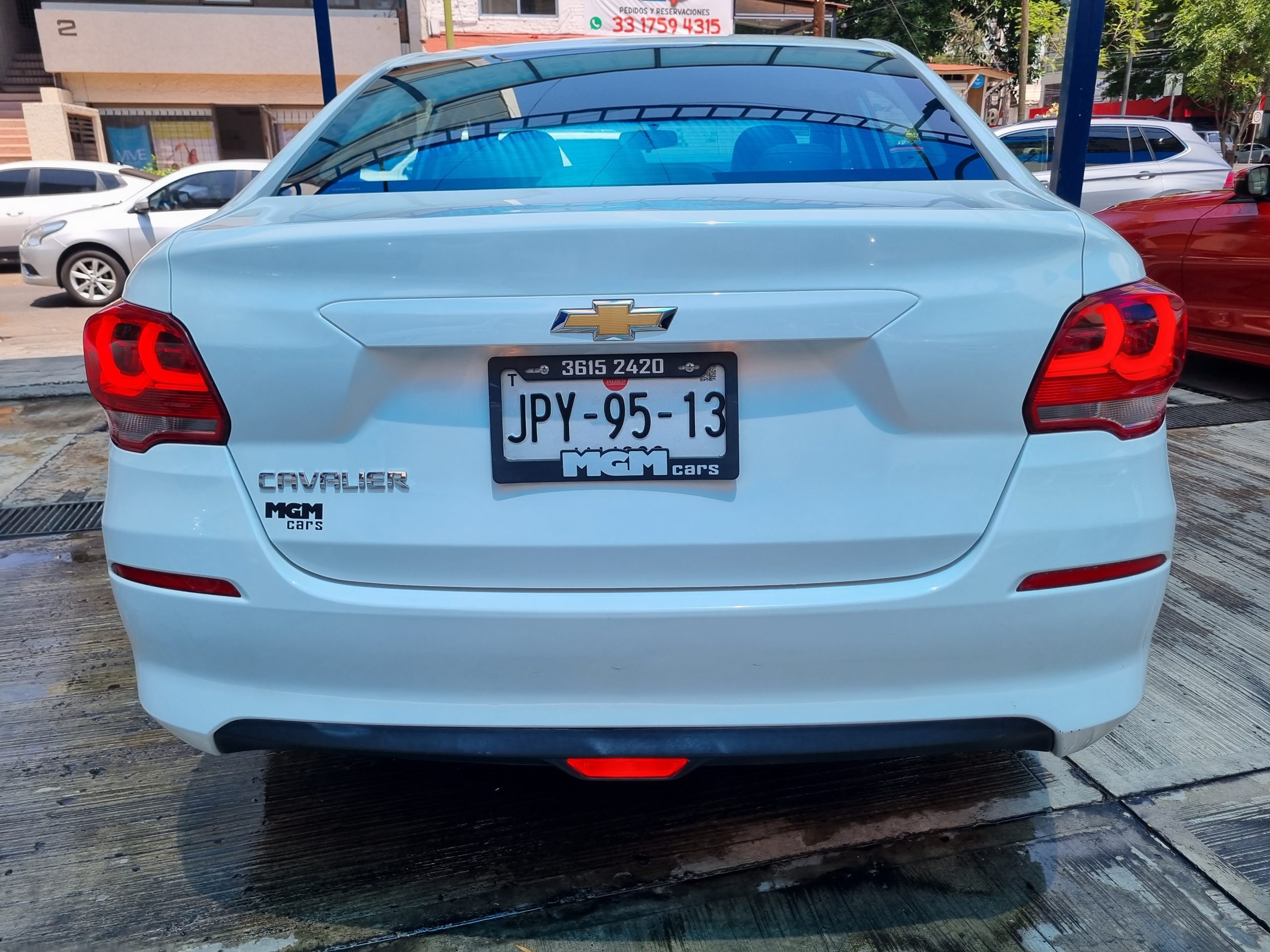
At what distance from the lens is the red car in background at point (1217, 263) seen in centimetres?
560

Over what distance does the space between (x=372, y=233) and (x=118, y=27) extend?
2454 cm

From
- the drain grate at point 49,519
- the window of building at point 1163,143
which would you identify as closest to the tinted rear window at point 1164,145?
the window of building at point 1163,143

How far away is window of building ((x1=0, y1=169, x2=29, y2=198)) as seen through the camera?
44.7 feet

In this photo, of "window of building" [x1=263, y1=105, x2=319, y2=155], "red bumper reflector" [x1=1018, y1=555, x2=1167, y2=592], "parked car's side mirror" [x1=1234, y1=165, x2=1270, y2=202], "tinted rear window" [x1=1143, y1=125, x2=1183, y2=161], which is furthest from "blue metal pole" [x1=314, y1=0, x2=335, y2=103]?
"window of building" [x1=263, y1=105, x2=319, y2=155]

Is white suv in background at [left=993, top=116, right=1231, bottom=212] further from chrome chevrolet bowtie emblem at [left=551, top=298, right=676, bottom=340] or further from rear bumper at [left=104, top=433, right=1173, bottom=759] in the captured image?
chrome chevrolet bowtie emblem at [left=551, top=298, right=676, bottom=340]

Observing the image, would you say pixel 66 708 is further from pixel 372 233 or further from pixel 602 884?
pixel 372 233

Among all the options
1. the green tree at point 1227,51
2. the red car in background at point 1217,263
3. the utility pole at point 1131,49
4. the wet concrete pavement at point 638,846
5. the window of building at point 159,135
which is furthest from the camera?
the utility pole at point 1131,49

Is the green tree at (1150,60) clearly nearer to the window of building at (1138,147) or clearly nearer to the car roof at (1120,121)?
the car roof at (1120,121)

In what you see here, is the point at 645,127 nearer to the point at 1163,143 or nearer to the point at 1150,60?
the point at 1163,143

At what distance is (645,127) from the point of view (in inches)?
90.2

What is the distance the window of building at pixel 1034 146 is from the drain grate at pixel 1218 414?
5.52 m

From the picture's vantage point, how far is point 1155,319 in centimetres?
167

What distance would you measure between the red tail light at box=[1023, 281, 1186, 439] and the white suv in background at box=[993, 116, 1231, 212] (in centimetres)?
992

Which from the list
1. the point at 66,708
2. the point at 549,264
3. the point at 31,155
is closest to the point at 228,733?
the point at 549,264
